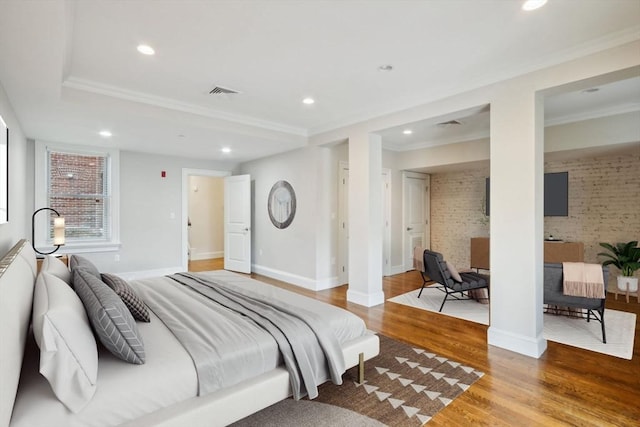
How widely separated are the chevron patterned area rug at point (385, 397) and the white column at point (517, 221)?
27.3 inches

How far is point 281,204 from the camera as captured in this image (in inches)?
231

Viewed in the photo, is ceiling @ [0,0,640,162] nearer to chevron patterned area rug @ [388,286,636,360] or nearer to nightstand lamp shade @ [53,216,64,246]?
nightstand lamp shade @ [53,216,64,246]

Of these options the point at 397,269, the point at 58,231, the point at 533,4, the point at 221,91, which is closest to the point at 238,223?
the point at 58,231

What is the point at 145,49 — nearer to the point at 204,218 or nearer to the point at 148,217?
the point at 148,217

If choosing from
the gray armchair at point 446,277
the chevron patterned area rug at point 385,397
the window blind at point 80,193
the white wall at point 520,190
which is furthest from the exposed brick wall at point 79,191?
the white wall at point 520,190

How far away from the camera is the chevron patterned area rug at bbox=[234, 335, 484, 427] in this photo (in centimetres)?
197

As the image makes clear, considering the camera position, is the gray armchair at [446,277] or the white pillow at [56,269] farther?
the gray armchair at [446,277]

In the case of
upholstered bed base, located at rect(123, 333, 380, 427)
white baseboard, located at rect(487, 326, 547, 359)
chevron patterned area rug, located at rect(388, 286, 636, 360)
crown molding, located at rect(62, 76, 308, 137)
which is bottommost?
chevron patterned area rug, located at rect(388, 286, 636, 360)

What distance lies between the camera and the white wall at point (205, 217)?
8.40 m

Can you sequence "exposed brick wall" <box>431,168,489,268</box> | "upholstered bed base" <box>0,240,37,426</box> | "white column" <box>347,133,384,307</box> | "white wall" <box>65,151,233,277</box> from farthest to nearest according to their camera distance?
"exposed brick wall" <box>431,168,489,268</box> < "white wall" <box>65,151,233,277</box> < "white column" <box>347,133,384,307</box> < "upholstered bed base" <box>0,240,37,426</box>

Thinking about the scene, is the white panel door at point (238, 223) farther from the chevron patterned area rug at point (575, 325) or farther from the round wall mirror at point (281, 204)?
the chevron patterned area rug at point (575, 325)

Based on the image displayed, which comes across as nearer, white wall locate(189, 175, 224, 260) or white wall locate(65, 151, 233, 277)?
white wall locate(65, 151, 233, 277)

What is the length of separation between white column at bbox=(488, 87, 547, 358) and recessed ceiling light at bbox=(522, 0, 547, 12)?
3.01 feet

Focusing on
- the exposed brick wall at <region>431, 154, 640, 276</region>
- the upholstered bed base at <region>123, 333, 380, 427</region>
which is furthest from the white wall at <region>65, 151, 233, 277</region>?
the exposed brick wall at <region>431, 154, 640, 276</region>
